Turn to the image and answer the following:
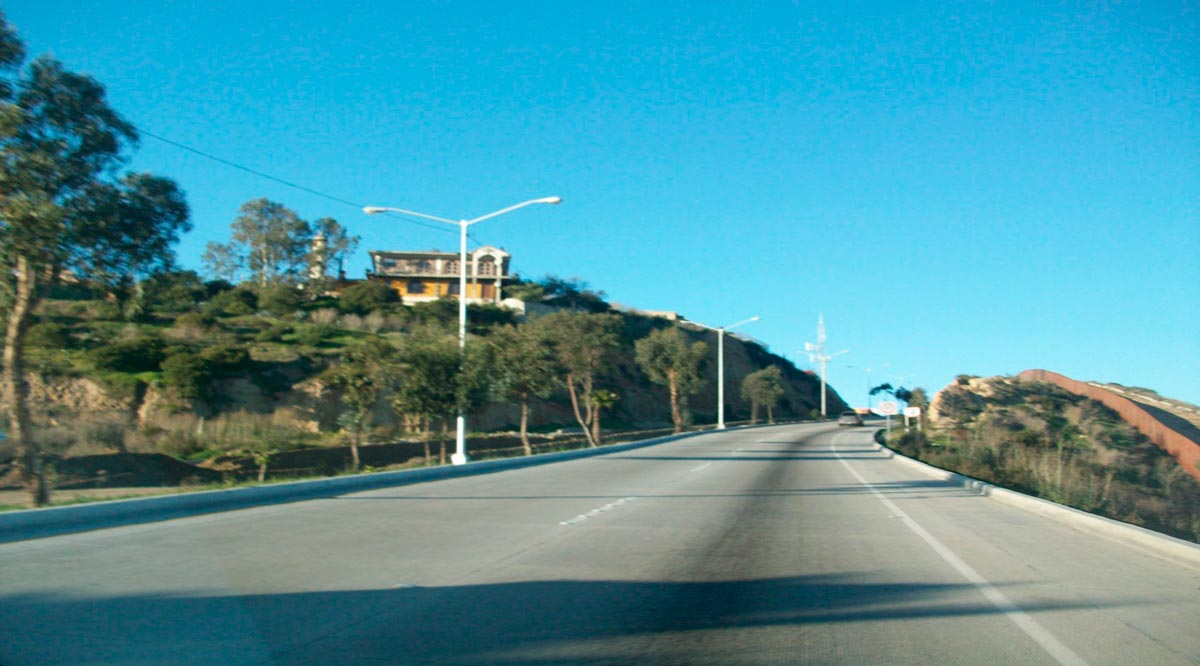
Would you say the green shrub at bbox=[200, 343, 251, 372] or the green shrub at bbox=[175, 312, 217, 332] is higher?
the green shrub at bbox=[175, 312, 217, 332]

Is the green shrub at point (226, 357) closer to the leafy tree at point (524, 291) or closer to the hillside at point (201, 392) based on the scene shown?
the hillside at point (201, 392)

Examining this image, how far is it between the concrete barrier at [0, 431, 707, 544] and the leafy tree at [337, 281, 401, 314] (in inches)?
2062

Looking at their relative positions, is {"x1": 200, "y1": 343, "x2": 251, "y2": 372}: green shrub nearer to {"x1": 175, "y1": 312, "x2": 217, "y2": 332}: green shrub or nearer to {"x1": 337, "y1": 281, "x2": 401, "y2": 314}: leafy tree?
{"x1": 175, "y1": 312, "x2": 217, "y2": 332}: green shrub

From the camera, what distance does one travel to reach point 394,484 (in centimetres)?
2169

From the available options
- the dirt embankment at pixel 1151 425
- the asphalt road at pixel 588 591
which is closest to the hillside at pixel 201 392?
the asphalt road at pixel 588 591

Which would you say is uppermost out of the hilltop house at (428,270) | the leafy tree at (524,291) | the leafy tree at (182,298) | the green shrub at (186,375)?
the hilltop house at (428,270)

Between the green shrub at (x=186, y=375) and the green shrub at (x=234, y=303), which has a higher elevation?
the green shrub at (x=234, y=303)

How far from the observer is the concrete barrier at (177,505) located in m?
12.0

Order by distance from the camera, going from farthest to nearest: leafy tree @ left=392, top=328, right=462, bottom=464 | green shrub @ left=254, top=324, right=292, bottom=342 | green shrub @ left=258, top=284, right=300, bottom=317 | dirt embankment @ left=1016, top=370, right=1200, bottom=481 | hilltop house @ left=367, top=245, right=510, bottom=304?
hilltop house @ left=367, top=245, right=510, bottom=304, green shrub @ left=258, top=284, right=300, bottom=317, green shrub @ left=254, top=324, right=292, bottom=342, leafy tree @ left=392, top=328, right=462, bottom=464, dirt embankment @ left=1016, top=370, right=1200, bottom=481

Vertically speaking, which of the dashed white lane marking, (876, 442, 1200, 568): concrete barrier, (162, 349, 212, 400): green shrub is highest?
(162, 349, 212, 400): green shrub

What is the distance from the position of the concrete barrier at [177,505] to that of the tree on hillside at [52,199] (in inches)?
153

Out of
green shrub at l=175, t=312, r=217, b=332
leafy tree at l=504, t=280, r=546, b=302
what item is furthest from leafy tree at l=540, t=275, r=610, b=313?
green shrub at l=175, t=312, r=217, b=332

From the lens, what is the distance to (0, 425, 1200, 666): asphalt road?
6918 mm

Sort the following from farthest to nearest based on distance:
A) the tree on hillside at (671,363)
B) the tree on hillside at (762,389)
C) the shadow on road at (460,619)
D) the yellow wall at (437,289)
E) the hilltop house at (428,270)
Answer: the hilltop house at (428,270), the yellow wall at (437,289), the tree on hillside at (762,389), the tree on hillside at (671,363), the shadow on road at (460,619)
